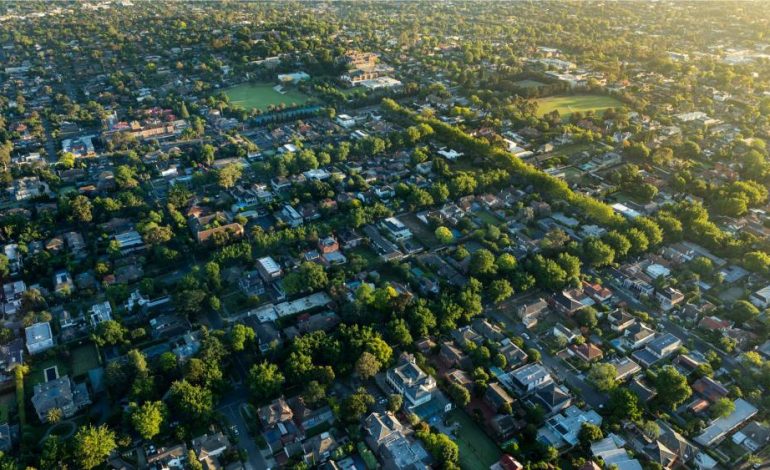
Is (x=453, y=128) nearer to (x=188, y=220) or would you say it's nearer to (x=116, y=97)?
(x=188, y=220)

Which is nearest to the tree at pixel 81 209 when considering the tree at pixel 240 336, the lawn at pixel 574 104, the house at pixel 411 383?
the tree at pixel 240 336

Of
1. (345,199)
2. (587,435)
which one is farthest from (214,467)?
(345,199)

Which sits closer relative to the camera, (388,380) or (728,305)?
(388,380)

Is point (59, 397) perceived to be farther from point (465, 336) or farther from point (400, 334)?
point (465, 336)

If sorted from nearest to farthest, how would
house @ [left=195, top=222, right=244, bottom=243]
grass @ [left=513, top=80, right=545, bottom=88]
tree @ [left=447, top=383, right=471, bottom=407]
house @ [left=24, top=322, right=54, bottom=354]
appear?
tree @ [left=447, top=383, right=471, bottom=407], house @ [left=24, top=322, right=54, bottom=354], house @ [left=195, top=222, right=244, bottom=243], grass @ [left=513, top=80, right=545, bottom=88]

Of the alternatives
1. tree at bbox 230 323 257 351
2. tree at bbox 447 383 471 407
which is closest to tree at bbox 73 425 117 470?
tree at bbox 230 323 257 351

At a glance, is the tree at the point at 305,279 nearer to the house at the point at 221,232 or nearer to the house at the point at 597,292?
the house at the point at 221,232

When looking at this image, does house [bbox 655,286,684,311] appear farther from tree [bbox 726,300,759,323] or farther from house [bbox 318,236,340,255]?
house [bbox 318,236,340,255]

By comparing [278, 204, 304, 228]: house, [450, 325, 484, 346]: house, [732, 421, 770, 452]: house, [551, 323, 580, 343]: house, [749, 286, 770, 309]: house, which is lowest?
[278, 204, 304, 228]: house
